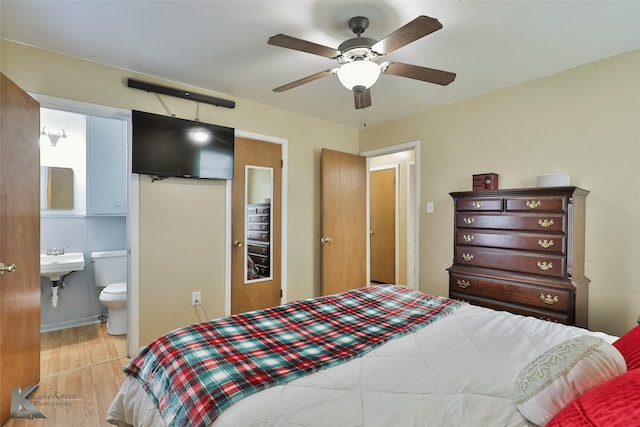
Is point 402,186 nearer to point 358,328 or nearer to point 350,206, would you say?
point 350,206

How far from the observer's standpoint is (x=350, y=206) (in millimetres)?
3910

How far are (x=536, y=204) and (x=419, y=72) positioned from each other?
129cm

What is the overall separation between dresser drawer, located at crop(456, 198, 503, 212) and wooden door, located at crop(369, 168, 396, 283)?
8.06 feet

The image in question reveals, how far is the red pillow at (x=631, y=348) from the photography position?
0.93 metres

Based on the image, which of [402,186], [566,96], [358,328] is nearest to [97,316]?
[358,328]

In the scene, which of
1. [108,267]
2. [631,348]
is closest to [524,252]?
[631,348]

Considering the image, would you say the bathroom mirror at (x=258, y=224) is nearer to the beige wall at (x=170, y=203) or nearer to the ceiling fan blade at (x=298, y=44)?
the beige wall at (x=170, y=203)

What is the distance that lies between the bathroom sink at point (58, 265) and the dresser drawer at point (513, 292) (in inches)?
142

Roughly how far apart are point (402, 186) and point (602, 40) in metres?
3.11

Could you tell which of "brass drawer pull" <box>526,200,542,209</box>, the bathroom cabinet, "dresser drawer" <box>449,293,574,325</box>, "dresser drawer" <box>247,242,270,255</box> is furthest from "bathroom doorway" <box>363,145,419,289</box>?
the bathroom cabinet

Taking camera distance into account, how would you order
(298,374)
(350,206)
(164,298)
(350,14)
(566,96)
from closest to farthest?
(298,374)
(350,14)
(566,96)
(164,298)
(350,206)

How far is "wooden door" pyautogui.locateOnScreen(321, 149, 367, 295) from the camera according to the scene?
143 inches

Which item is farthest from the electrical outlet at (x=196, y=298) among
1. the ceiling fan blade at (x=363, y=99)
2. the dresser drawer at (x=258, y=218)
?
the ceiling fan blade at (x=363, y=99)

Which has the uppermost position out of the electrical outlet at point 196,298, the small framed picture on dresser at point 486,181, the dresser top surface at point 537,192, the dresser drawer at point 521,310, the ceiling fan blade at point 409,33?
the ceiling fan blade at point 409,33
